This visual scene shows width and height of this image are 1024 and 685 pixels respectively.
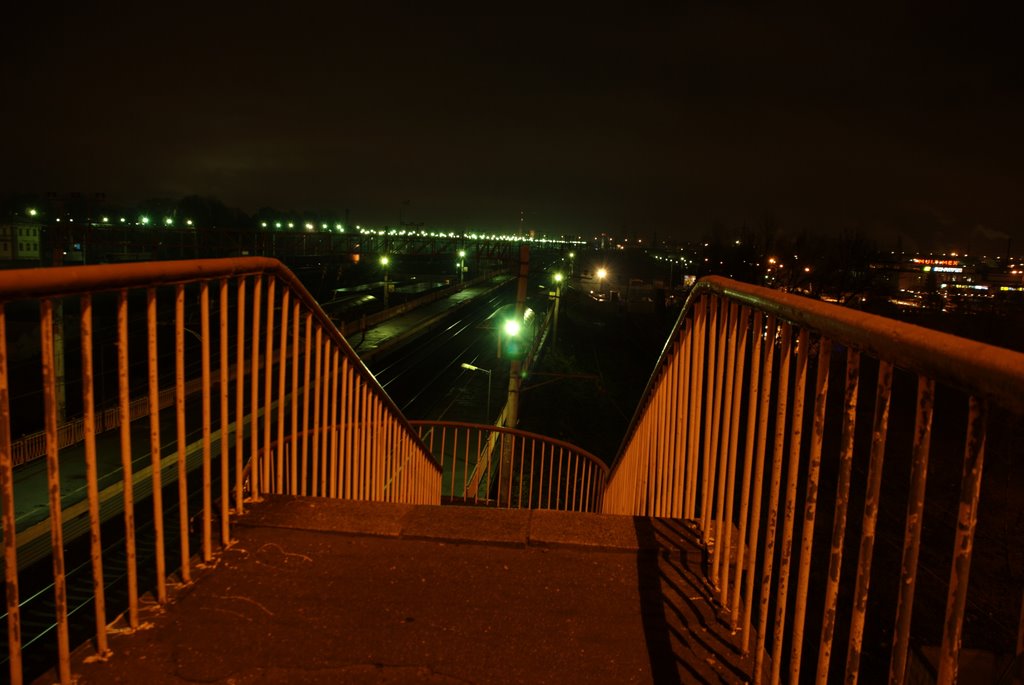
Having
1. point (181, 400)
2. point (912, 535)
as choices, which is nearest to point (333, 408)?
point (181, 400)

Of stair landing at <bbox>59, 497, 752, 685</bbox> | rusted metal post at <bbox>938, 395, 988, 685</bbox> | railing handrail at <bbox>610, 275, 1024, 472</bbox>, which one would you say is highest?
railing handrail at <bbox>610, 275, 1024, 472</bbox>

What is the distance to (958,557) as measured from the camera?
1.22 m

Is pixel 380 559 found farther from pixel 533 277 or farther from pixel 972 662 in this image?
pixel 533 277

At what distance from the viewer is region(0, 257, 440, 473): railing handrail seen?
1.76m

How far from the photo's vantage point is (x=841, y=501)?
5.49ft

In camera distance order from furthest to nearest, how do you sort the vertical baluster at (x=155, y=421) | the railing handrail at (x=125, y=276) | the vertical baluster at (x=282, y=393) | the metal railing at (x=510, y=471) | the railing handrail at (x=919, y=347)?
1. the metal railing at (x=510, y=471)
2. the vertical baluster at (x=282, y=393)
3. the vertical baluster at (x=155, y=421)
4. the railing handrail at (x=125, y=276)
5. the railing handrail at (x=919, y=347)

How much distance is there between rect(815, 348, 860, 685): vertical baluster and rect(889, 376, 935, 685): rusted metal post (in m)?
0.23

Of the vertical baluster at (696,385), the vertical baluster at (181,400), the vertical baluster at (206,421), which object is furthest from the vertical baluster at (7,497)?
the vertical baluster at (696,385)

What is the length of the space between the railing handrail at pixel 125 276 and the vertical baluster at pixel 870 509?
2026 millimetres

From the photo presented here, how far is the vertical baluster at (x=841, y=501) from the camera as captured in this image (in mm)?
1657

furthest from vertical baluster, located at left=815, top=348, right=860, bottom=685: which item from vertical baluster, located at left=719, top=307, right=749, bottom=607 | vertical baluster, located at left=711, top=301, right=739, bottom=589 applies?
vertical baluster, located at left=711, top=301, right=739, bottom=589

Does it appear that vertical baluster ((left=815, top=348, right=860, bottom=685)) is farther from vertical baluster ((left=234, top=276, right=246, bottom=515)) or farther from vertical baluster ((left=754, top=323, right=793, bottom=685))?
vertical baluster ((left=234, top=276, right=246, bottom=515))

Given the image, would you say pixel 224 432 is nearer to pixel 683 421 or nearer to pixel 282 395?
pixel 282 395

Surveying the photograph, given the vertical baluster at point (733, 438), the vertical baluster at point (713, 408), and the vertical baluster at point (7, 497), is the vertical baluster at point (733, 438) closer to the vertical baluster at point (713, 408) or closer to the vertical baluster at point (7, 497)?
the vertical baluster at point (713, 408)
